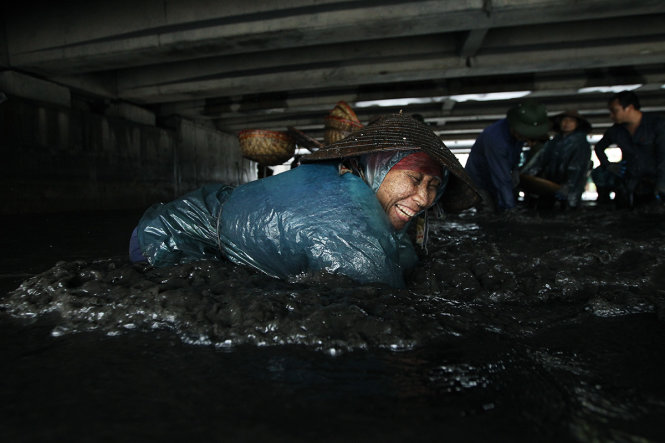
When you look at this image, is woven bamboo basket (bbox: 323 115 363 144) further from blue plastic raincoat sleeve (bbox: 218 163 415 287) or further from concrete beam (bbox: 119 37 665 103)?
blue plastic raincoat sleeve (bbox: 218 163 415 287)

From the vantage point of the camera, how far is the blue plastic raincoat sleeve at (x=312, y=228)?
1695 mm

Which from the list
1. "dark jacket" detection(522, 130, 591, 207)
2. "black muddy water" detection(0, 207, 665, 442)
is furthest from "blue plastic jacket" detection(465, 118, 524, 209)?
"black muddy water" detection(0, 207, 665, 442)

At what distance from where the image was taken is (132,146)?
386 inches

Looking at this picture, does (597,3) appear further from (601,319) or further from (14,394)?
(14,394)

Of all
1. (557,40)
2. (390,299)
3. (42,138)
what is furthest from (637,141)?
(42,138)

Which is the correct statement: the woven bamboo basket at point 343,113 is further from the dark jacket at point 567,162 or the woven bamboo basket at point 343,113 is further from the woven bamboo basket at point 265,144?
the dark jacket at point 567,162

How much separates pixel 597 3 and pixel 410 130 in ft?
16.2

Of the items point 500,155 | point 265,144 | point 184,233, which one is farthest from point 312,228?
point 265,144

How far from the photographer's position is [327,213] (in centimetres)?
173

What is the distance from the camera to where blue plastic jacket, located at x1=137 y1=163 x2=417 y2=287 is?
1.70 m

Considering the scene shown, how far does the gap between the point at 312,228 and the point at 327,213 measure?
10 centimetres

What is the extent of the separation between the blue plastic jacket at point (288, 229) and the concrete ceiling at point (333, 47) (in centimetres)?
451

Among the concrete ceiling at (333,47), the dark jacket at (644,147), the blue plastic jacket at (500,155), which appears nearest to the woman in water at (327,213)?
the blue plastic jacket at (500,155)

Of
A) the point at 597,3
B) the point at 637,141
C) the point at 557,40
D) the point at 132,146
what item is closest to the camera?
the point at 597,3
